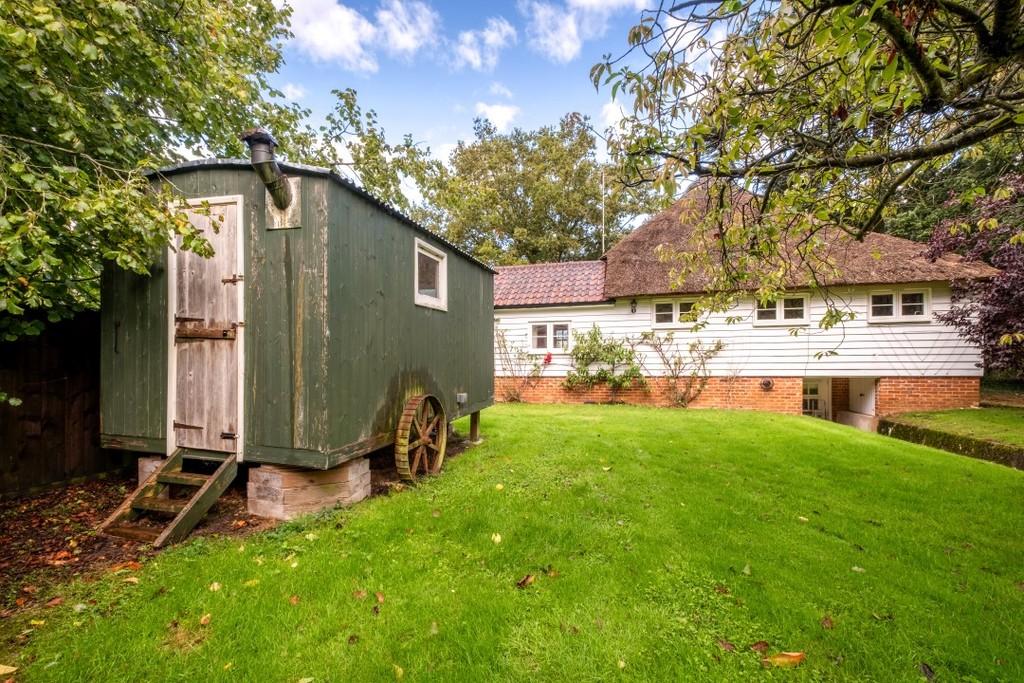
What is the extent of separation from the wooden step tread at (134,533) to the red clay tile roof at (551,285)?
35.7 ft

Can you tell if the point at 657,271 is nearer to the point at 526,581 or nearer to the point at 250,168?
the point at 250,168

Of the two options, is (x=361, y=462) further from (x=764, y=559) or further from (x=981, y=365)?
(x=981, y=365)

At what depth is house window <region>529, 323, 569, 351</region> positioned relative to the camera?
1326cm

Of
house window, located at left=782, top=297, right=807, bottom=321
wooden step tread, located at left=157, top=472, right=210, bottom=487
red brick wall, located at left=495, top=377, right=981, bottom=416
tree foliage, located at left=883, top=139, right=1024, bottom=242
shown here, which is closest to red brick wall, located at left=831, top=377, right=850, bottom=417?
red brick wall, located at left=495, top=377, right=981, bottom=416

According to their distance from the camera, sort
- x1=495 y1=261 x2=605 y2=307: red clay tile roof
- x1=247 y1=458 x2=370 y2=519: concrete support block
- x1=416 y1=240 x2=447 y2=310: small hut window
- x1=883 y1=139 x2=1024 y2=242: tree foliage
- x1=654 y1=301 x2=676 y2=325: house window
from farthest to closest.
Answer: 1. x1=495 y1=261 x2=605 y2=307: red clay tile roof
2. x1=654 y1=301 x2=676 y2=325: house window
3. x1=416 y1=240 x2=447 y2=310: small hut window
4. x1=883 y1=139 x2=1024 y2=242: tree foliage
5. x1=247 y1=458 x2=370 y2=519: concrete support block

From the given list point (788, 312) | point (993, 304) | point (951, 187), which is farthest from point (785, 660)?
point (951, 187)

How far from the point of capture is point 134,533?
3.34 meters

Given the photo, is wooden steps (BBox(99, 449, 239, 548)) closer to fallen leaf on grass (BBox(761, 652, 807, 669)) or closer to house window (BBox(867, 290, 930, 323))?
fallen leaf on grass (BBox(761, 652, 807, 669))

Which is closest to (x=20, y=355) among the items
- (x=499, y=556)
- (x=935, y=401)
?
(x=499, y=556)

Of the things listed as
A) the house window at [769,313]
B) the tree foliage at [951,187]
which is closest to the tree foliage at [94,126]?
the tree foliage at [951,187]

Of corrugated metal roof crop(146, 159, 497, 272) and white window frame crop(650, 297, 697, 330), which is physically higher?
corrugated metal roof crop(146, 159, 497, 272)

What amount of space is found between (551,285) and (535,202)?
39.1 feet

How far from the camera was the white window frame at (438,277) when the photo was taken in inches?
199

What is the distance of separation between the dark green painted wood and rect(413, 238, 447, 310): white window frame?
0.27 m
